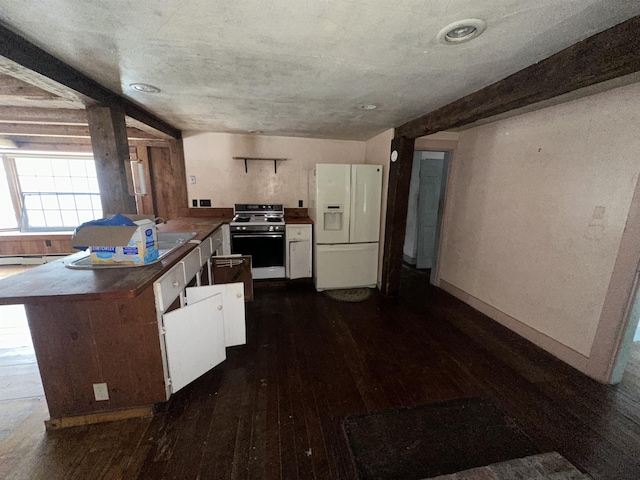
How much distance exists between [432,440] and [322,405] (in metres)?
0.66

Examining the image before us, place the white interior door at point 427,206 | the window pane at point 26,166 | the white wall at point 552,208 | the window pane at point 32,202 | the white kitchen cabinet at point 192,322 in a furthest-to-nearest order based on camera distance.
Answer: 1. the window pane at point 32,202
2. the window pane at point 26,166
3. the white interior door at point 427,206
4. the white wall at point 552,208
5. the white kitchen cabinet at point 192,322

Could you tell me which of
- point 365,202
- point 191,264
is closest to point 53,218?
point 191,264

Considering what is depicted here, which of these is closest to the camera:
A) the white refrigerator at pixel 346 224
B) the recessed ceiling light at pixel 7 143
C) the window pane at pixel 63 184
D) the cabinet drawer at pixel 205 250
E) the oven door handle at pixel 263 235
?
the cabinet drawer at pixel 205 250

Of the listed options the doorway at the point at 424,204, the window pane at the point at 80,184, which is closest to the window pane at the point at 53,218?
the window pane at the point at 80,184

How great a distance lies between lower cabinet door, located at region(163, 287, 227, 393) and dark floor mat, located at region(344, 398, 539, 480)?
42.2 inches

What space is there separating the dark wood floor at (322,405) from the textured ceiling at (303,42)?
2.10 meters

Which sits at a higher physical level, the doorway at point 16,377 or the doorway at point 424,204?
the doorway at point 424,204

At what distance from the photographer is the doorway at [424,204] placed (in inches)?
159

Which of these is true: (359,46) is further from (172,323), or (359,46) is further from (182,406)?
(182,406)

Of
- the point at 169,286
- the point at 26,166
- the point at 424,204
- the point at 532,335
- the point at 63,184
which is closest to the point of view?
the point at 169,286

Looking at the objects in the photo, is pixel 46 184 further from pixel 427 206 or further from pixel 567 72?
pixel 567 72

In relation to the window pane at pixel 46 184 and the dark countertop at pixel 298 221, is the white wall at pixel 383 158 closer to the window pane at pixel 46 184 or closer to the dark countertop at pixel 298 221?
the dark countertop at pixel 298 221

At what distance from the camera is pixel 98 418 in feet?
4.91

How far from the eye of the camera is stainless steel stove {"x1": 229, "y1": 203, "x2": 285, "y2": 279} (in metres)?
3.38
